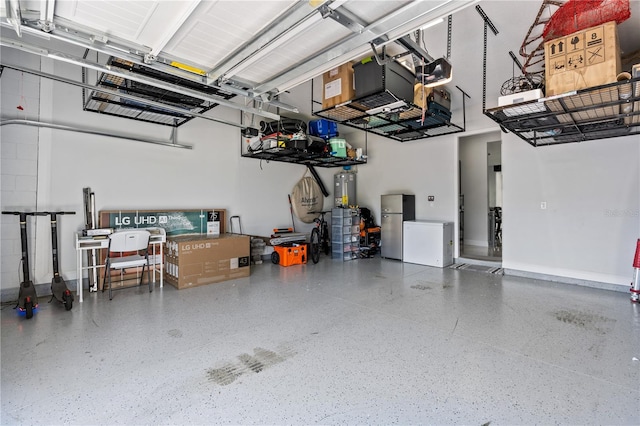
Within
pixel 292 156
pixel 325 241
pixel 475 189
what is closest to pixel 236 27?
pixel 292 156

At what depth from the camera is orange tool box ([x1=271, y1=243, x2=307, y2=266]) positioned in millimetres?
5949

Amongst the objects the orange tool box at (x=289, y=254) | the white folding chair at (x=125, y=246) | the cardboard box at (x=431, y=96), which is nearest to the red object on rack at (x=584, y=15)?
the cardboard box at (x=431, y=96)

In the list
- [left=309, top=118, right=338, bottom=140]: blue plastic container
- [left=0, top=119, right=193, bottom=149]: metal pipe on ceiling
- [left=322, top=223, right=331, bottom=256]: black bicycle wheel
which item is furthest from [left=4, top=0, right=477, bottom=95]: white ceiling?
[left=322, top=223, right=331, bottom=256]: black bicycle wheel

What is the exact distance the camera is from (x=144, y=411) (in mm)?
1757

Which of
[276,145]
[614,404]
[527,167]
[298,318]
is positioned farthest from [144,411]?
[527,167]

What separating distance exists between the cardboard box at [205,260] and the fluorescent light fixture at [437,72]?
12.1 feet

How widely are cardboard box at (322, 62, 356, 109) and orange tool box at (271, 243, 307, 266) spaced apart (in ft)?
10.8

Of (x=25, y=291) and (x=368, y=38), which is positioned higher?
(x=368, y=38)

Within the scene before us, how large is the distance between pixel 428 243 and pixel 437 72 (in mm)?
4173

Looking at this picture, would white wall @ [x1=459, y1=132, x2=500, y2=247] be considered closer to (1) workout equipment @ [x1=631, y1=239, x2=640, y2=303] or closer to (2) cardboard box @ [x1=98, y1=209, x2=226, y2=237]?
(1) workout equipment @ [x1=631, y1=239, x2=640, y2=303]

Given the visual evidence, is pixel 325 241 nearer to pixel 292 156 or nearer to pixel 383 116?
pixel 292 156

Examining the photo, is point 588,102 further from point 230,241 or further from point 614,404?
point 230,241

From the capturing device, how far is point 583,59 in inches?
103

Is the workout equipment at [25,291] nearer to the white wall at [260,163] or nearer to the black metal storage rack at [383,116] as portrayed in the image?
the white wall at [260,163]
